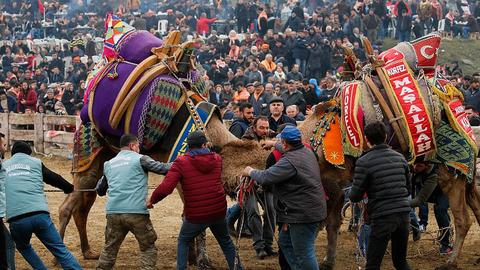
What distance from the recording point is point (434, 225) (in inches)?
515

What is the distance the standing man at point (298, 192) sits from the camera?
8.21 m

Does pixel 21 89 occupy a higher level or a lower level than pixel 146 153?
lower

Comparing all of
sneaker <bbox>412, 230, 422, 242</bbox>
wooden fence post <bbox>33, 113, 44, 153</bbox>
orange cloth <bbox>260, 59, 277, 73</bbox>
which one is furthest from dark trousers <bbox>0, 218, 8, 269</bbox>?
orange cloth <bbox>260, 59, 277, 73</bbox>

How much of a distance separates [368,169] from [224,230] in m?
1.71

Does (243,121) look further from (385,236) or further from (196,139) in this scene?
(385,236)

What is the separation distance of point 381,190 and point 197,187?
180 centimetres

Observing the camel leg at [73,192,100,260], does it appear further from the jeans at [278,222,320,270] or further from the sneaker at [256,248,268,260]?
the jeans at [278,222,320,270]

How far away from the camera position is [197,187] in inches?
342

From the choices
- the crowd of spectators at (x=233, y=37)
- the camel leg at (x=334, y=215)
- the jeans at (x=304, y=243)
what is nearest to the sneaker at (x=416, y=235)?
the camel leg at (x=334, y=215)

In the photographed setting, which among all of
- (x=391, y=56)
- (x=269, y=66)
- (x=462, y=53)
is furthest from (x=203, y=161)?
(x=462, y=53)

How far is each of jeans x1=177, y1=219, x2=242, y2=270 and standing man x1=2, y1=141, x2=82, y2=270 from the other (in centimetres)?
103

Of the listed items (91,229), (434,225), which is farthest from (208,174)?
(434,225)

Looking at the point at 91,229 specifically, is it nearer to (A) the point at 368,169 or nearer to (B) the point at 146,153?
(B) the point at 146,153

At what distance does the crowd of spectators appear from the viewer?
901 inches
